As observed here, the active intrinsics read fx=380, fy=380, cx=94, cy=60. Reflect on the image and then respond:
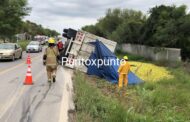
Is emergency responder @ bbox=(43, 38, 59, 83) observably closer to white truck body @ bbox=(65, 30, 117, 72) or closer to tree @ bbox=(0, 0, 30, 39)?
white truck body @ bbox=(65, 30, 117, 72)

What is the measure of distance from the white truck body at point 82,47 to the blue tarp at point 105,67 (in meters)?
0.54

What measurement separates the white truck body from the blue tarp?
0.54 meters

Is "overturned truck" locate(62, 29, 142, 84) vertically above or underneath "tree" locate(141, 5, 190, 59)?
underneath

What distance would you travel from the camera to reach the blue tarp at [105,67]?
1986 centimetres

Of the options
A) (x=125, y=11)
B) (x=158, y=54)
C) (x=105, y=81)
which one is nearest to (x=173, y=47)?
(x=158, y=54)

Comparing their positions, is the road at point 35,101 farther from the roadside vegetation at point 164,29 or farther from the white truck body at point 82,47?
the roadside vegetation at point 164,29

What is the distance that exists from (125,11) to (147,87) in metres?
71.0

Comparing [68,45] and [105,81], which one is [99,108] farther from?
[68,45]

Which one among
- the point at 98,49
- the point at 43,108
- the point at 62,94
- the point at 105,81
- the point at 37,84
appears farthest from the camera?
the point at 98,49

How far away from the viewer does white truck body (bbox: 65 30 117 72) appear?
22444 millimetres

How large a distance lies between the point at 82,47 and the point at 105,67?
3.00m

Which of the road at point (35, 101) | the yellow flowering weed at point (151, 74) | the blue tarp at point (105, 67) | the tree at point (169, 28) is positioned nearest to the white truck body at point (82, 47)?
the blue tarp at point (105, 67)

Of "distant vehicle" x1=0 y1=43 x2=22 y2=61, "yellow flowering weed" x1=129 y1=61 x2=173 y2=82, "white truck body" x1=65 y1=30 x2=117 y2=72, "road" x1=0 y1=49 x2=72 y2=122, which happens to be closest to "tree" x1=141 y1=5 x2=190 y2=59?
"yellow flowering weed" x1=129 y1=61 x2=173 y2=82

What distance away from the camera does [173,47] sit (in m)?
37.3
